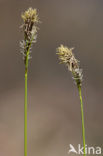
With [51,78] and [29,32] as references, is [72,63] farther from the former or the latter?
[51,78]

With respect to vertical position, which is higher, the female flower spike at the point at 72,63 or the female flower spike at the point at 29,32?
the female flower spike at the point at 29,32

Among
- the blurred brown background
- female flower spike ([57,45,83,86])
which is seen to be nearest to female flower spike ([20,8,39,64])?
female flower spike ([57,45,83,86])

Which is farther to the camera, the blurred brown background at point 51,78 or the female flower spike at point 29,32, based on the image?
the blurred brown background at point 51,78

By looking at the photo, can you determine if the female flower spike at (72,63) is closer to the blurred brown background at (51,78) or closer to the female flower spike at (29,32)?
the female flower spike at (29,32)

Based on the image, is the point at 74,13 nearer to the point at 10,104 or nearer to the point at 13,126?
the point at 10,104

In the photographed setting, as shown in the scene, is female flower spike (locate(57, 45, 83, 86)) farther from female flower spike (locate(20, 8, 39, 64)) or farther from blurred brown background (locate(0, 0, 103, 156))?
blurred brown background (locate(0, 0, 103, 156))

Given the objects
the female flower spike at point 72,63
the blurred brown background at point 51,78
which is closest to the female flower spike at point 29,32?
the female flower spike at point 72,63

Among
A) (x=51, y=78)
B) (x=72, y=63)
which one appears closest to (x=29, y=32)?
(x=72, y=63)

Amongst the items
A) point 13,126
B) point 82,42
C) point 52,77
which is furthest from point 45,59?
point 13,126
